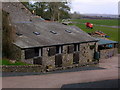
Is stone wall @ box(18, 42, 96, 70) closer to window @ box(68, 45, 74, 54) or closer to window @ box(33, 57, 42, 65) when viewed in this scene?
window @ box(68, 45, 74, 54)

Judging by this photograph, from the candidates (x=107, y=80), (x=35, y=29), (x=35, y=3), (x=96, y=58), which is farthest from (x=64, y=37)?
(x=35, y=3)

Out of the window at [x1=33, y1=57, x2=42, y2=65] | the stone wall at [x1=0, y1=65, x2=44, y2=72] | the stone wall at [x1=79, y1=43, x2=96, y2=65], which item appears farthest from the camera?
the stone wall at [x1=79, y1=43, x2=96, y2=65]

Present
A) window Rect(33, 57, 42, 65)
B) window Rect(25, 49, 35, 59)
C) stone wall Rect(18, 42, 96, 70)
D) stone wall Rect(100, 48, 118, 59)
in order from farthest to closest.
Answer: stone wall Rect(100, 48, 118, 59), stone wall Rect(18, 42, 96, 70), window Rect(33, 57, 42, 65), window Rect(25, 49, 35, 59)

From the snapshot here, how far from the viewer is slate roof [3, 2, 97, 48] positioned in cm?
2583

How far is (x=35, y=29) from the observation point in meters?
29.5

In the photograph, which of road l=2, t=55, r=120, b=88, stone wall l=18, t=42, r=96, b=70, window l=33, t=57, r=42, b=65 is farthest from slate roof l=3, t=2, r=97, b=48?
road l=2, t=55, r=120, b=88

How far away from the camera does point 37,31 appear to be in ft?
95.9

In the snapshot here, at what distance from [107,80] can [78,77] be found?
218cm

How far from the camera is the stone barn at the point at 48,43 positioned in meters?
24.6

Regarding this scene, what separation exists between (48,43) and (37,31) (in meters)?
3.31

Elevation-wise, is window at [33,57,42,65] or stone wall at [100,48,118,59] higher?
window at [33,57,42,65]

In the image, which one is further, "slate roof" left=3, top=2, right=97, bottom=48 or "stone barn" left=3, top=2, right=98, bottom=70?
"slate roof" left=3, top=2, right=97, bottom=48

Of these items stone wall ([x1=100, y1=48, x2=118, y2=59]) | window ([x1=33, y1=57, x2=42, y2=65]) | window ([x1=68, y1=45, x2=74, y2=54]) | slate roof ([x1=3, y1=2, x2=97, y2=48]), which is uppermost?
slate roof ([x1=3, y1=2, x2=97, y2=48])

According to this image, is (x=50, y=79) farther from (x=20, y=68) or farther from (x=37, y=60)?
(x=37, y=60)
